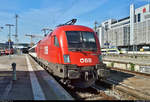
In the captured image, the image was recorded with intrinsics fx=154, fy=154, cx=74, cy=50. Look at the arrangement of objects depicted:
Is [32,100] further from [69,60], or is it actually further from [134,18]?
[134,18]

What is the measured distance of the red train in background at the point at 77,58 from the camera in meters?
6.73

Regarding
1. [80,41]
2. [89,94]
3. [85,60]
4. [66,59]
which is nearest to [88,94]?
[89,94]

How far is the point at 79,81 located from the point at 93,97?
1198mm

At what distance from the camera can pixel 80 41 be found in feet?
24.6

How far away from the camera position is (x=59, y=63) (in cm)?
721

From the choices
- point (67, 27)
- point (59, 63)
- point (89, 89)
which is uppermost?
point (67, 27)

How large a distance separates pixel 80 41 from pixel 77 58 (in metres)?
0.95

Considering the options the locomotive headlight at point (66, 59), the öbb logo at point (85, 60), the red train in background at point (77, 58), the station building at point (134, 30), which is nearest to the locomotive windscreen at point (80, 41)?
the red train in background at point (77, 58)

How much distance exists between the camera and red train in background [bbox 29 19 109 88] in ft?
22.1

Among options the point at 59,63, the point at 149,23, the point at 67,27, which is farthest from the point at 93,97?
the point at 149,23

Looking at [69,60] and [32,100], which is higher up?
[69,60]

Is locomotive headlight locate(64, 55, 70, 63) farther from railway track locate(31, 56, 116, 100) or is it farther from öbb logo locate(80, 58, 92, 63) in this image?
railway track locate(31, 56, 116, 100)

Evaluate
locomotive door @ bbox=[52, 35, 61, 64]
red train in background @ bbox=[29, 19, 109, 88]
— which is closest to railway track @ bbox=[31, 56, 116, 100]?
red train in background @ bbox=[29, 19, 109, 88]

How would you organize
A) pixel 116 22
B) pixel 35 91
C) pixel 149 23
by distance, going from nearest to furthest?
pixel 35 91 < pixel 149 23 < pixel 116 22
